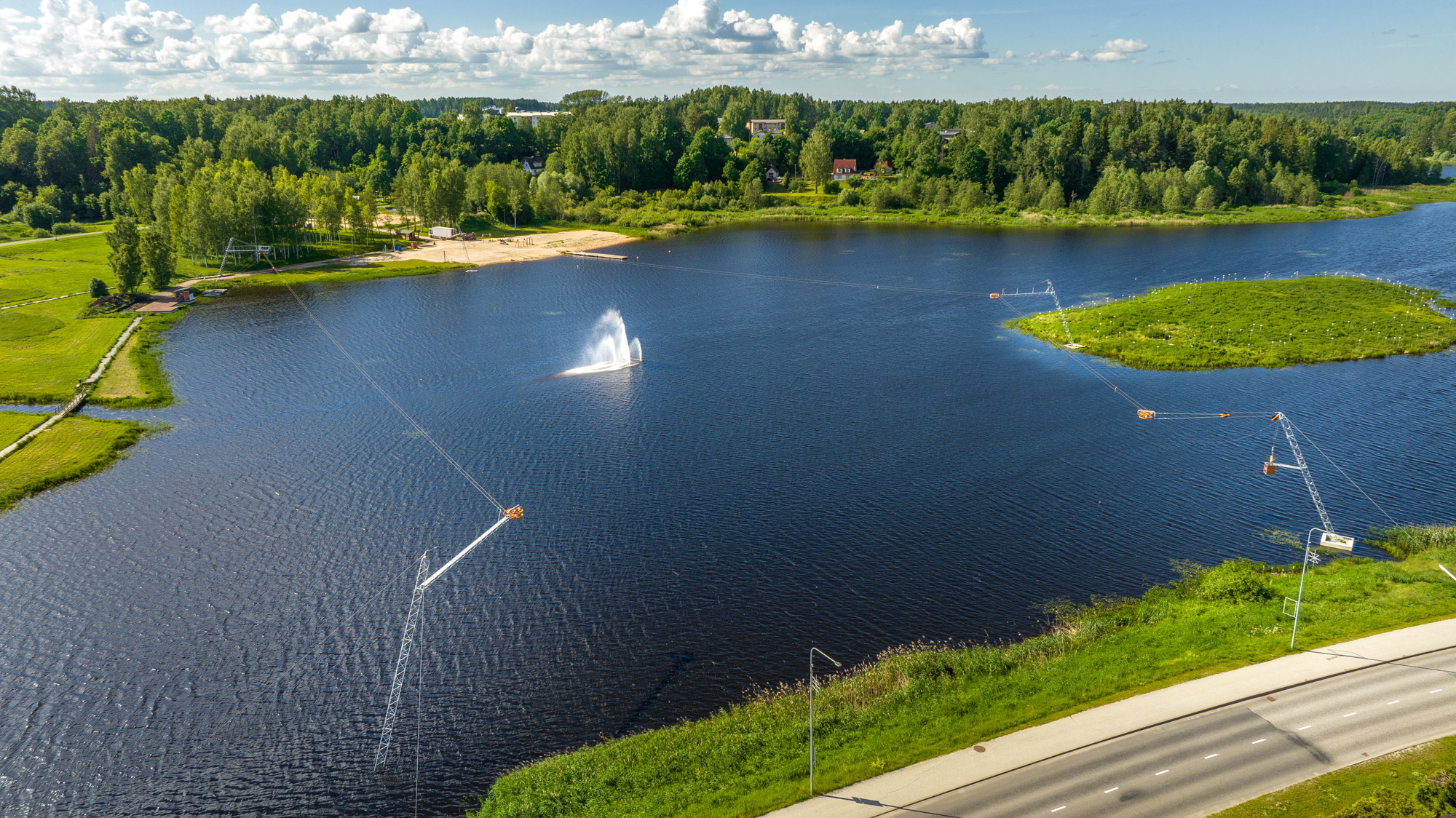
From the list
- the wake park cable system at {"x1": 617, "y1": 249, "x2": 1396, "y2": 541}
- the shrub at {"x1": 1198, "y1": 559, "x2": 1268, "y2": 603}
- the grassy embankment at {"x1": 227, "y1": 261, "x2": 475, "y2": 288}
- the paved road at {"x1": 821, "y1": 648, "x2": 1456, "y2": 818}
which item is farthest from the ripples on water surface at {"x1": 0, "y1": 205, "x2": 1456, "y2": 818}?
the grassy embankment at {"x1": 227, "y1": 261, "x2": 475, "y2": 288}

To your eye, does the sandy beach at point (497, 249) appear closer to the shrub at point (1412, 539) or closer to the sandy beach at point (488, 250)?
the sandy beach at point (488, 250)

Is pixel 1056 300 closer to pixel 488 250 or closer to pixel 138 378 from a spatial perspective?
pixel 488 250

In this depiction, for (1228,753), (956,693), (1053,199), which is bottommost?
(956,693)

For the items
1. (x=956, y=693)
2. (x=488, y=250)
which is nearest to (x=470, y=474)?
(x=956, y=693)

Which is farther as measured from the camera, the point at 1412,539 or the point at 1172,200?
the point at 1172,200

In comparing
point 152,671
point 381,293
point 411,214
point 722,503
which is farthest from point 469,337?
point 411,214

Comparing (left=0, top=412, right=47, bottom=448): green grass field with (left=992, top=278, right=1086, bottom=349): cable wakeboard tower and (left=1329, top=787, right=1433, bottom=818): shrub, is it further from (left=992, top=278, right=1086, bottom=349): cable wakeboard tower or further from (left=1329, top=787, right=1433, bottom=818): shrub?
(left=992, top=278, right=1086, bottom=349): cable wakeboard tower

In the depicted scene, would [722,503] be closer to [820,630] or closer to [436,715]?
[820,630]
